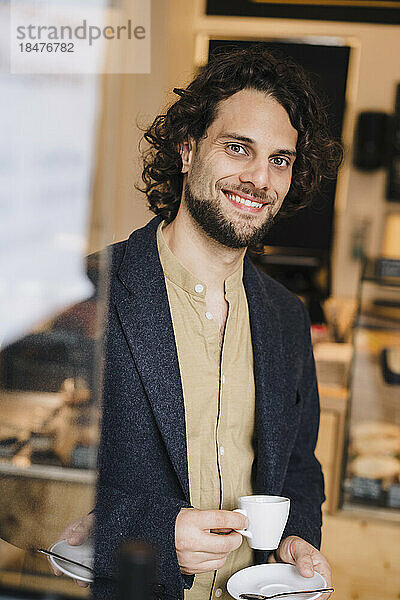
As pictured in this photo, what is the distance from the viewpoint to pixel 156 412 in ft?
3.33

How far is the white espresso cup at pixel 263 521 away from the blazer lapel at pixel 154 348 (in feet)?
0.40

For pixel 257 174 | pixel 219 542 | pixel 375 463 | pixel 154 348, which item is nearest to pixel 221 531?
pixel 219 542

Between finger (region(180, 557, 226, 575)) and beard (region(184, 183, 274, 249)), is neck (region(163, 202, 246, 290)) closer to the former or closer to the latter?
beard (region(184, 183, 274, 249))

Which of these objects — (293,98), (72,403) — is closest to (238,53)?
(293,98)

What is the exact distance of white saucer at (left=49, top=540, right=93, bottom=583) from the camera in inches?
21.0

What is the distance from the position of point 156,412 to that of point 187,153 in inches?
18.1

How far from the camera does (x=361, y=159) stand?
4.21m

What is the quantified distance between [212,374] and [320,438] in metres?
1.47

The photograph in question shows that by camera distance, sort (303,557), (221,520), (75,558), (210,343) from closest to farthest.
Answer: (75,558), (221,520), (303,557), (210,343)

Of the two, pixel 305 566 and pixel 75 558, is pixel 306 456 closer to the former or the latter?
pixel 305 566

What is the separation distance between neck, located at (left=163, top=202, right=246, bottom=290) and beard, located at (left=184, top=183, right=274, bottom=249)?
27mm

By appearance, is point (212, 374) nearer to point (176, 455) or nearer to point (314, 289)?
point (176, 455)

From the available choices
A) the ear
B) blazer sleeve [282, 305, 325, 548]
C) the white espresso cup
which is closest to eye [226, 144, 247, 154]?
the ear

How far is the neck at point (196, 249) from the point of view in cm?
117
